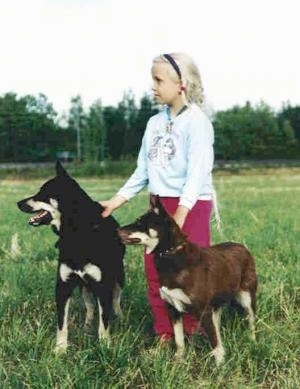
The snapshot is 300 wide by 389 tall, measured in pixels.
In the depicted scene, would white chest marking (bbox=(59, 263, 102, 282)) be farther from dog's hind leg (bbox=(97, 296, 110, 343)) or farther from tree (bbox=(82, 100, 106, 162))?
tree (bbox=(82, 100, 106, 162))

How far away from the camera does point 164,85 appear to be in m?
5.30

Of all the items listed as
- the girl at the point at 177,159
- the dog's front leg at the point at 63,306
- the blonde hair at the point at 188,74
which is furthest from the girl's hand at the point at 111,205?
the blonde hair at the point at 188,74

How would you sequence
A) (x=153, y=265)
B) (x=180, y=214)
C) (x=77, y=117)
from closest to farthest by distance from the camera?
(x=180, y=214) < (x=153, y=265) < (x=77, y=117)

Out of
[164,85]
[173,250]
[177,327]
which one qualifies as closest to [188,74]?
[164,85]

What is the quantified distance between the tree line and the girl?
56381 millimetres

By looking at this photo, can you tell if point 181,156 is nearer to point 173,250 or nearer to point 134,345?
point 173,250

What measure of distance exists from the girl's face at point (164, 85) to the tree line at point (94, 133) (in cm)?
5667

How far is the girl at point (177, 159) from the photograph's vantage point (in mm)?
5262

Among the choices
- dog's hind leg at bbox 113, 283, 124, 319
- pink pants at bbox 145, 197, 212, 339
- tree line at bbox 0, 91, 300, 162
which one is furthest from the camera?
tree line at bbox 0, 91, 300, 162

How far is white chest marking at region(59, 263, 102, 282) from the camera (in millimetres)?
5480

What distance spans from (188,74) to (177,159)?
57 centimetres

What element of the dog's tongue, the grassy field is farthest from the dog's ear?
the grassy field

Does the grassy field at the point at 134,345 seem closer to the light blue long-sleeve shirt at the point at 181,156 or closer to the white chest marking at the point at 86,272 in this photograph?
the white chest marking at the point at 86,272

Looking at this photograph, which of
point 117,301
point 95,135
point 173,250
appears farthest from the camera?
point 95,135
